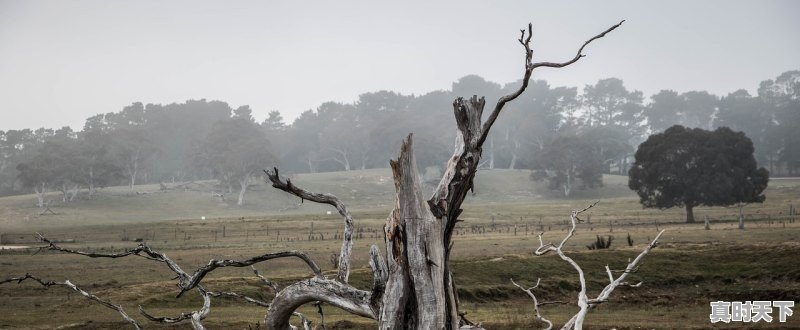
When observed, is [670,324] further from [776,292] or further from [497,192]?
[497,192]

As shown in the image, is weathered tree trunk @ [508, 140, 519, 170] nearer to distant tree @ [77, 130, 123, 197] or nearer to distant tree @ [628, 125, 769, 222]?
distant tree @ [77, 130, 123, 197]

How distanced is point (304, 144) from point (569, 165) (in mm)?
74605

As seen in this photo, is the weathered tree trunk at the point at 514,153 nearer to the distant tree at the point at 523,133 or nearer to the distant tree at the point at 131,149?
the distant tree at the point at 523,133

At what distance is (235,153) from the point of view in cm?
12325

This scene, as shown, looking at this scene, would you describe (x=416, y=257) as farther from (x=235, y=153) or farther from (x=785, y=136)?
(x=785, y=136)

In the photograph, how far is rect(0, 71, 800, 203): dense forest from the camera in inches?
4764

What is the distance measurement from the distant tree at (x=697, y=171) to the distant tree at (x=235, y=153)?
62.3 meters

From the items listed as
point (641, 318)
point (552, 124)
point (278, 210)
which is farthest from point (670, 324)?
point (552, 124)

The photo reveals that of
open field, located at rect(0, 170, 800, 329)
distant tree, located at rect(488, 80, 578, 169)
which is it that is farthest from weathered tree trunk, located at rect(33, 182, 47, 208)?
distant tree, located at rect(488, 80, 578, 169)

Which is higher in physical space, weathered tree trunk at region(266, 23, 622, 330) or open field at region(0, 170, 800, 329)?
weathered tree trunk at region(266, 23, 622, 330)

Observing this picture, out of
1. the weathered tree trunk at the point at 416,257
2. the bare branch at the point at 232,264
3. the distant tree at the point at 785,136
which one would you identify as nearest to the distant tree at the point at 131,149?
the distant tree at the point at 785,136

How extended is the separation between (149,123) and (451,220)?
162719mm

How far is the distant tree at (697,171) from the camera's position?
7162cm

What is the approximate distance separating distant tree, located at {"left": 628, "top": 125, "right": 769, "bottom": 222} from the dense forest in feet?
156
